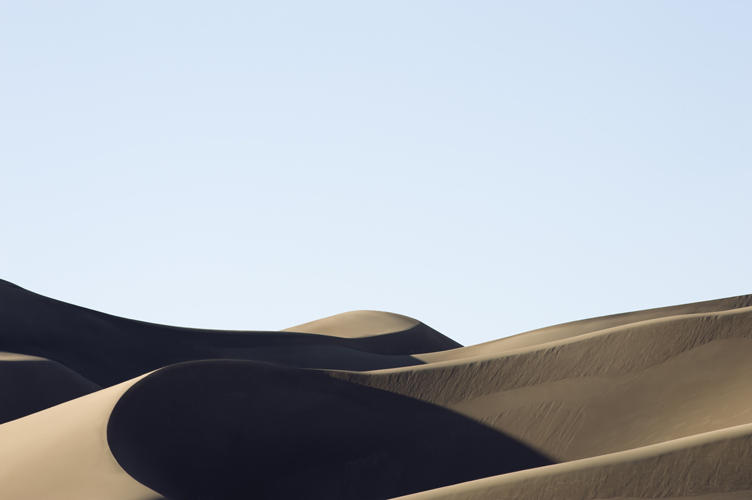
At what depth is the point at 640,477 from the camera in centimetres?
620

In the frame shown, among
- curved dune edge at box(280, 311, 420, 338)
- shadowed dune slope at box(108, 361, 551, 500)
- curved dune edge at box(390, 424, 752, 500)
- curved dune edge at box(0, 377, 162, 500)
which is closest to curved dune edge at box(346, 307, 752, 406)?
shadowed dune slope at box(108, 361, 551, 500)

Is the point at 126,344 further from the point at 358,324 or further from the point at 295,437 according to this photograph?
the point at 295,437

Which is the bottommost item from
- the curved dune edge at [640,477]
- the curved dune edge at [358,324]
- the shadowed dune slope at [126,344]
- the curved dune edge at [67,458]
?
the curved dune edge at [358,324]

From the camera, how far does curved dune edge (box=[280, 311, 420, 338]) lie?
98.3ft

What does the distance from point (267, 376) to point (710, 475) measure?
7229 mm

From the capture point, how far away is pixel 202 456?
10672mm

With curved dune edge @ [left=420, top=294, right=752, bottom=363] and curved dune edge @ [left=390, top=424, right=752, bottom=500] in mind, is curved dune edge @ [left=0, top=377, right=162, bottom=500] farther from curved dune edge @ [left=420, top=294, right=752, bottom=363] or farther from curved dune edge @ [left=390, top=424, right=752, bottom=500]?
curved dune edge @ [left=420, top=294, right=752, bottom=363]

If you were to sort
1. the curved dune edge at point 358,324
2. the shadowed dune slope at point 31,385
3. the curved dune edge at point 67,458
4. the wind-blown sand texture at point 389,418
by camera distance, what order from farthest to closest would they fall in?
the curved dune edge at point 358,324 → the shadowed dune slope at point 31,385 → the wind-blown sand texture at point 389,418 → the curved dune edge at point 67,458

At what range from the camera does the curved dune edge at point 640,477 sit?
6.01m

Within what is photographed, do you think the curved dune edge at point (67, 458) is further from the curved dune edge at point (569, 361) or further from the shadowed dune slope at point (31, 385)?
the shadowed dune slope at point (31, 385)

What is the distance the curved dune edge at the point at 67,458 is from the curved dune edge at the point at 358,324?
61.2 ft

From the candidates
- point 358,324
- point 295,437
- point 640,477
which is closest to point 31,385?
point 295,437

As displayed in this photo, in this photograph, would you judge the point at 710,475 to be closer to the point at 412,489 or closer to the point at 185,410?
the point at 412,489

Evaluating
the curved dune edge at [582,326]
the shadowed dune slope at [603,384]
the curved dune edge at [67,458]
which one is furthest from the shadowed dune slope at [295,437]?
the curved dune edge at [582,326]
